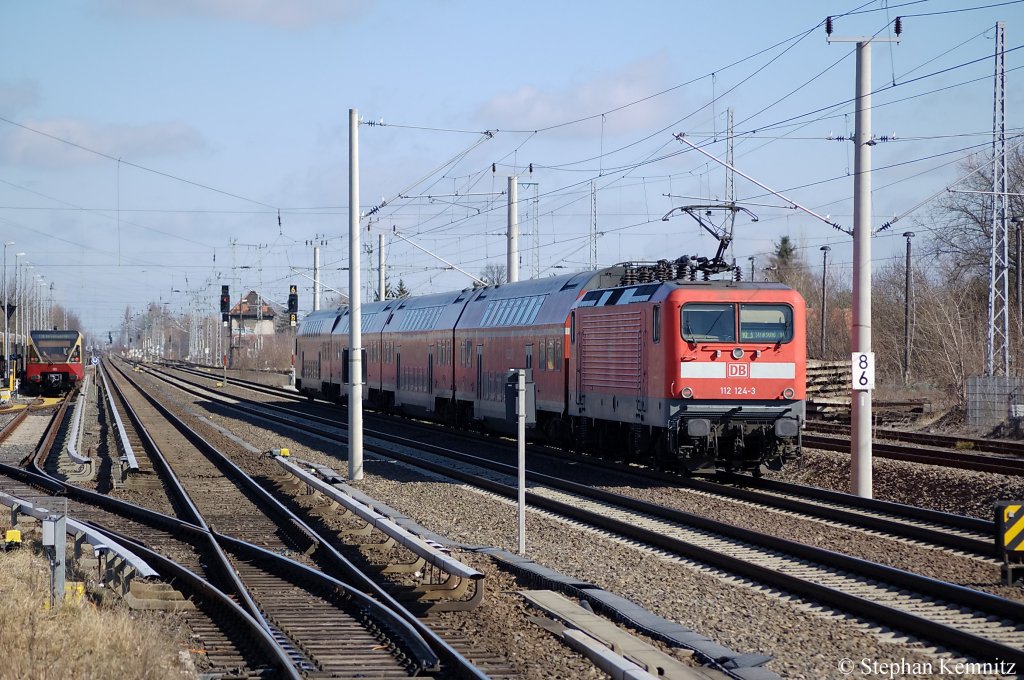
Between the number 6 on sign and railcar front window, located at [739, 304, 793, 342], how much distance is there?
1.58m

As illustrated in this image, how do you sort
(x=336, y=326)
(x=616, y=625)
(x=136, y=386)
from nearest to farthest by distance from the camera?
(x=616, y=625) → (x=336, y=326) → (x=136, y=386)

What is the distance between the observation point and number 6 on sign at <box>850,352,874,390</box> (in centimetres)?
1806

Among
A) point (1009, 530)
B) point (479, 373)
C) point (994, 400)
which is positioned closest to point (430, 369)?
point (479, 373)

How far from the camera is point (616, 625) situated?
9.64m

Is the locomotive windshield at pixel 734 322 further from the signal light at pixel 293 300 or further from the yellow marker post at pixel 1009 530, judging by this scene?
the signal light at pixel 293 300

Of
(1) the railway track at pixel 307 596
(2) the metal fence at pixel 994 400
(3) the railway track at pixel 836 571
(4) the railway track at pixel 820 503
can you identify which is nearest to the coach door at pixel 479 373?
(4) the railway track at pixel 820 503

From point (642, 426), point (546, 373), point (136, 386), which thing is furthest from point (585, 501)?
point (136, 386)

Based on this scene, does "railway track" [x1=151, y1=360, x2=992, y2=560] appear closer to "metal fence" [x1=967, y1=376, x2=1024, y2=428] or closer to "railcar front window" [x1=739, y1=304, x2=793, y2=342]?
"railcar front window" [x1=739, y1=304, x2=793, y2=342]

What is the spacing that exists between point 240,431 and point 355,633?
83.9 feet

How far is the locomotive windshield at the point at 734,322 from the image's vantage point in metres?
19.2

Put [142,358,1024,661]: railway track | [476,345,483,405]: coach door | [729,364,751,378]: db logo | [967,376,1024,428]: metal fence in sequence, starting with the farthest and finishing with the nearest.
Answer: [476,345,483,405]: coach door < [967,376,1024,428]: metal fence < [729,364,751,378]: db logo < [142,358,1024,661]: railway track

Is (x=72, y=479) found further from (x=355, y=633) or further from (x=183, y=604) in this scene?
(x=355, y=633)

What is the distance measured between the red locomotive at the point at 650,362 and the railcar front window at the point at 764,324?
2 cm

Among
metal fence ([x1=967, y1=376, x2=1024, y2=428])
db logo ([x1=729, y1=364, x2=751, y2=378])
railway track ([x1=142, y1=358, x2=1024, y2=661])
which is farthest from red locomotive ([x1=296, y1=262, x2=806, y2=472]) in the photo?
metal fence ([x1=967, y1=376, x2=1024, y2=428])
